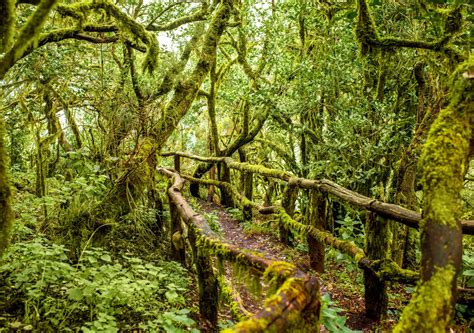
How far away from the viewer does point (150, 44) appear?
645 centimetres

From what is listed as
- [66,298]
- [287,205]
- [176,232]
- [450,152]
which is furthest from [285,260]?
[450,152]

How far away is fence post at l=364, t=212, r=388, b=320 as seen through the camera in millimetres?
4383

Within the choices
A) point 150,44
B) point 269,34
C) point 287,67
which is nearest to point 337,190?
point 150,44

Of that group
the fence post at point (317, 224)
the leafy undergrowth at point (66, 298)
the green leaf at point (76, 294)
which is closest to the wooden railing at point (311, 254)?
the fence post at point (317, 224)

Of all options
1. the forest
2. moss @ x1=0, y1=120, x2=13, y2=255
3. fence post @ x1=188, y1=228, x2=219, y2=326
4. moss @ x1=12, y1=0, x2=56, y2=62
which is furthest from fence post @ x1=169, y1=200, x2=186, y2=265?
moss @ x1=12, y1=0, x2=56, y2=62

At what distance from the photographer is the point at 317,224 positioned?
6352 millimetres

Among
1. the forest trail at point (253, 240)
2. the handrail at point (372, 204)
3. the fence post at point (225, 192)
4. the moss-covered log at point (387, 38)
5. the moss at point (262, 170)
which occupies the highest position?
the moss-covered log at point (387, 38)

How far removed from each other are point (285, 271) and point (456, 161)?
131 centimetres

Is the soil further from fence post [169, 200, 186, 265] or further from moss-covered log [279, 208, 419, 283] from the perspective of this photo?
fence post [169, 200, 186, 265]

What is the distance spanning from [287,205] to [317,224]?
140 cm

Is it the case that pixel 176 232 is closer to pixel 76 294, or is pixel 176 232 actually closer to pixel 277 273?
pixel 76 294

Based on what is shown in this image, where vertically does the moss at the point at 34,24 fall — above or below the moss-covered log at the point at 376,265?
above

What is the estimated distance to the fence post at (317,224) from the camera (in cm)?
629

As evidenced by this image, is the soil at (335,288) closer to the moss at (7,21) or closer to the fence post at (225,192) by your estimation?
the moss at (7,21)
